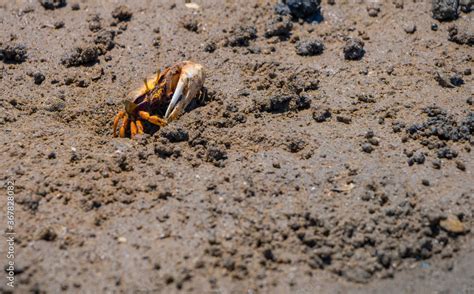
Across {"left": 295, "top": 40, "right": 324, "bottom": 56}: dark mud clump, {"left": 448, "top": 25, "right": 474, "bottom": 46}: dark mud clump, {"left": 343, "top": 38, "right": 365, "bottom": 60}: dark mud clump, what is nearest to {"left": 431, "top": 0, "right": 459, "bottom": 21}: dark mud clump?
{"left": 448, "top": 25, "right": 474, "bottom": 46}: dark mud clump

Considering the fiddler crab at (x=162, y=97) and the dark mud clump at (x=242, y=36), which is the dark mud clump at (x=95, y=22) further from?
the dark mud clump at (x=242, y=36)

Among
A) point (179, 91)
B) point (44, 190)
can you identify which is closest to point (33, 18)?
point (179, 91)

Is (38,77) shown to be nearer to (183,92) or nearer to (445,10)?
(183,92)

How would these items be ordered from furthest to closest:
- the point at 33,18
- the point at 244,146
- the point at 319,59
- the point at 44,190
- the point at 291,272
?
the point at 33,18 < the point at 319,59 < the point at 244,146 < the point at 44,190 < the point at 291,272

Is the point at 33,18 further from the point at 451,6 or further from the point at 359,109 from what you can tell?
the point at 451,6

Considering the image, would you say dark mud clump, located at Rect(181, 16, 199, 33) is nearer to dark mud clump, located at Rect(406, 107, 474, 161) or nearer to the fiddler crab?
the fiddler crab

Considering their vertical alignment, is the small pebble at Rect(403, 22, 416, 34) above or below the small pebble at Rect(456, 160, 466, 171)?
above
